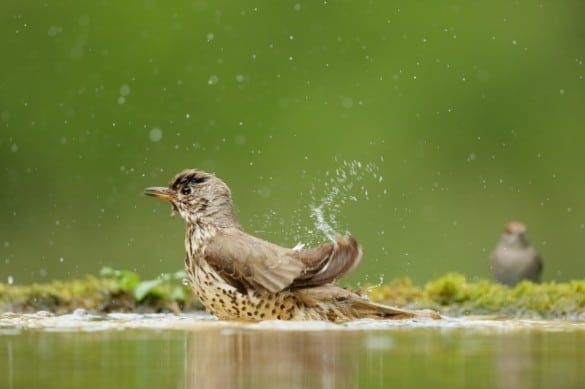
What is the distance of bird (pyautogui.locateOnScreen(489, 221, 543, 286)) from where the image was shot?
30.3 feet

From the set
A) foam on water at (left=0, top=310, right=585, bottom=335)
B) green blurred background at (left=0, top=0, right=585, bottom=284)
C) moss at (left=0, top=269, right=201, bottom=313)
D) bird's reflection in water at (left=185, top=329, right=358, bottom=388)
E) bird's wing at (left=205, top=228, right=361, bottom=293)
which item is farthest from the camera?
green blurred background at (left=0, top=0, right=585, bottom=284)

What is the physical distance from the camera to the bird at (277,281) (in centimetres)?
573

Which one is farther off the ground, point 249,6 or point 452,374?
point 249,6

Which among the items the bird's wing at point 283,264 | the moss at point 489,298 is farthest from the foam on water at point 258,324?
the moss at point 489,298

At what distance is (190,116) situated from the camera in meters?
11.3

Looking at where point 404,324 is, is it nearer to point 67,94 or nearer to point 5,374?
point 5,374

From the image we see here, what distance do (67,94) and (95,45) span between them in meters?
0.55

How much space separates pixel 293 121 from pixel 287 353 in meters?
7.20

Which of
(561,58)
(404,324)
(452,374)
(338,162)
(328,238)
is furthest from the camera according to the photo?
(561,58)

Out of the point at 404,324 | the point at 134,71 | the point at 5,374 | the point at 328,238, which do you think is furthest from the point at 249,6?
the point at 5,374

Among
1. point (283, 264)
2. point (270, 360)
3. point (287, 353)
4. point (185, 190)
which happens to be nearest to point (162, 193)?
point (185, 190)

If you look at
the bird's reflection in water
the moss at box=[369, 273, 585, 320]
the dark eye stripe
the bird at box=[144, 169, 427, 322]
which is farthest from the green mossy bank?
the bird's reflection in water

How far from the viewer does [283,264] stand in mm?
5785

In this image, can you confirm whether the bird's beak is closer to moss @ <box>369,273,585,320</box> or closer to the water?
the water
